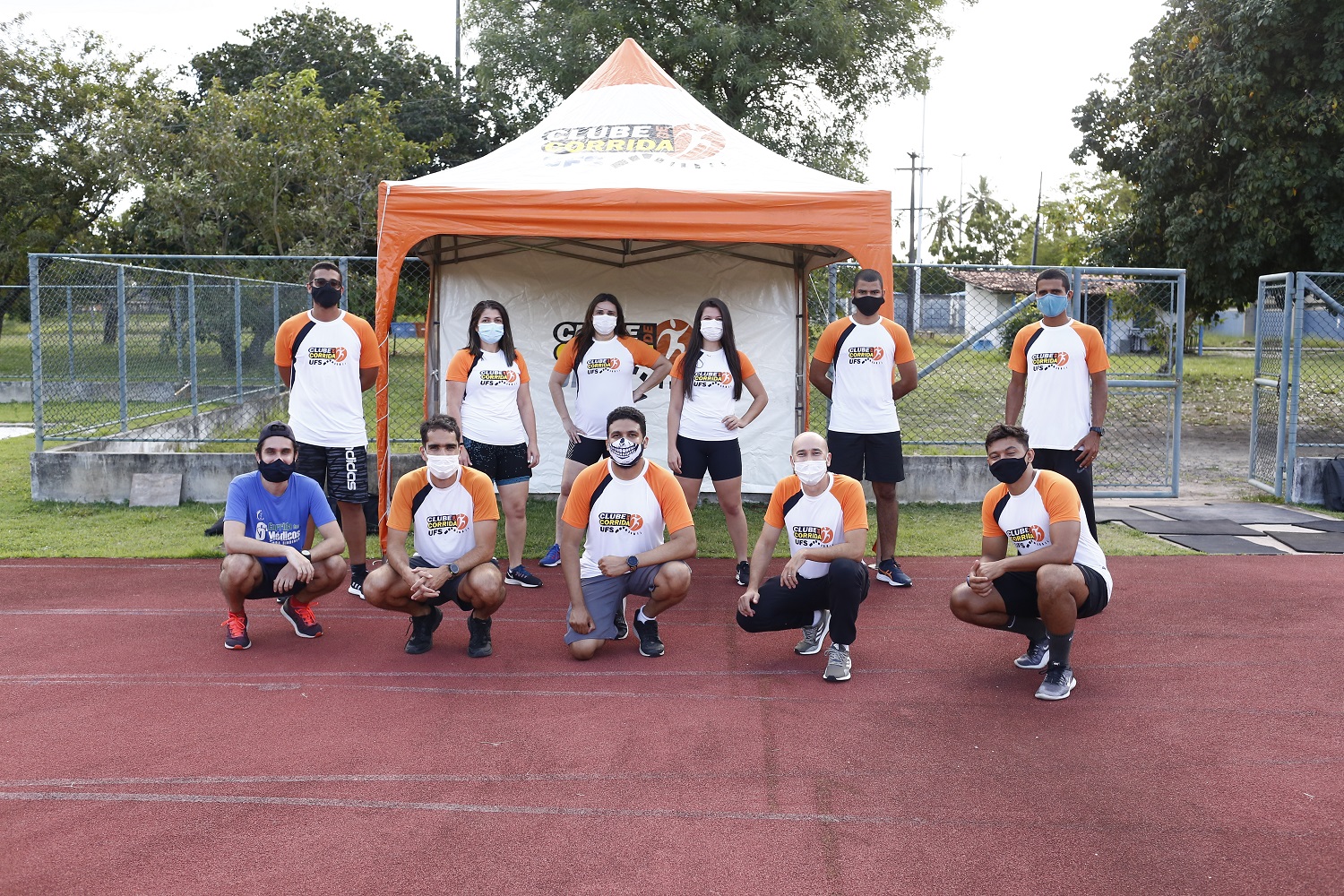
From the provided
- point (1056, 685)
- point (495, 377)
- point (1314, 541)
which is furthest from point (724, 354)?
point (1314, 541)

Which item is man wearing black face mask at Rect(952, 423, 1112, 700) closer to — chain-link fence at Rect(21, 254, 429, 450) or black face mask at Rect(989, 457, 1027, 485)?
black face mask at Rect(989, 457, 1027, 485)

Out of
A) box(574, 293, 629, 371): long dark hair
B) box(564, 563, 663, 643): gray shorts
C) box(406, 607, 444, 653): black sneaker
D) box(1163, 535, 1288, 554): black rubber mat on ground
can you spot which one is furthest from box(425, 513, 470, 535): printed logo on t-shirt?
box(1163, 535, 1288, 554): black rubber mat on ground

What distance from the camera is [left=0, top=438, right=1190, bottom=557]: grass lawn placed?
7.73m

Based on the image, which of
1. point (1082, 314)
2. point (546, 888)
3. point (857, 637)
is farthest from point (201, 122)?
point (546, 888)

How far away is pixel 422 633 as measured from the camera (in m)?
5.45

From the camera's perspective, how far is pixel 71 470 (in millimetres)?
9305

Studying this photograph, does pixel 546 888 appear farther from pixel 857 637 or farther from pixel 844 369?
pixel 844 369

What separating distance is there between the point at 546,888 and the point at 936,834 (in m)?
1.24

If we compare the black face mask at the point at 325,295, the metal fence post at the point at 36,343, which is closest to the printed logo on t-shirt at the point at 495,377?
the black face mask at the point at 325,295

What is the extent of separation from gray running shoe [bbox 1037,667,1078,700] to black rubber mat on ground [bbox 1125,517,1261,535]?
415cm

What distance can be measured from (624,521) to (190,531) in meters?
4.59

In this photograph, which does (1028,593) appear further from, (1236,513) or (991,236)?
(991,236)

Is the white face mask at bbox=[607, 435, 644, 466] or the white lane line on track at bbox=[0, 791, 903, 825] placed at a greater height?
the white face mask at bbox=[607, 435, 644, 466]

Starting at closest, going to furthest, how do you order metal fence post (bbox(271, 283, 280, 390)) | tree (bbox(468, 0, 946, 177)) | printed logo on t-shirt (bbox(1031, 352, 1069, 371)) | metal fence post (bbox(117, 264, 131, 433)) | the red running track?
the red running track < printed logo on t-shirt (bbox(1031, 352, 1069, 371)) < metal fence post (bbox(117, 264, 131, 433)) < metal fence post (bbox(271, 283, 280, 390)) < tree (bbox(468, 0, 946, 177))
